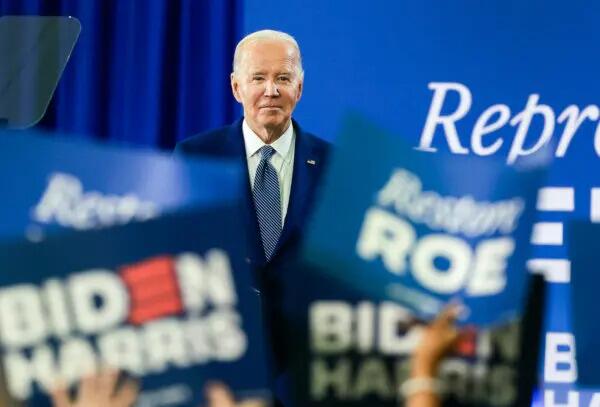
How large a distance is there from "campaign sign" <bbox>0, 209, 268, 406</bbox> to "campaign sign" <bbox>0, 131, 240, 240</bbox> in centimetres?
1

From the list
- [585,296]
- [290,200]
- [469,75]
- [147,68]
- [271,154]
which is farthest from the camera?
[147,68]

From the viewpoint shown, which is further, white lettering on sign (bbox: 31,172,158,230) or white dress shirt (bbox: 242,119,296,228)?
white dress shirt (bbox: 242,119,296,228)

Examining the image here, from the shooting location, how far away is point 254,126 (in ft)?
5.31

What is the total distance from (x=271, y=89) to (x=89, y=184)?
959mm

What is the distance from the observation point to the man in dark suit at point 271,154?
113cm

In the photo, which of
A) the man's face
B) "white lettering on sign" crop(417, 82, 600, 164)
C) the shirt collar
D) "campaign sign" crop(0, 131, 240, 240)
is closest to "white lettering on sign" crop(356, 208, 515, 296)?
"campaign sign" crop(0, 131, 240, 240)

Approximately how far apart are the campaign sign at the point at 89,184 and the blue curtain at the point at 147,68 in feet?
9.34

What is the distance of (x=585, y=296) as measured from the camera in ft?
2.60

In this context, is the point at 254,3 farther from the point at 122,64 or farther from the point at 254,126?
the point at 254,126

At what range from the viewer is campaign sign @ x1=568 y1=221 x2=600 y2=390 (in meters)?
0.79

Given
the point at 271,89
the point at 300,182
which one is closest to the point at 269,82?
the point at 271,89

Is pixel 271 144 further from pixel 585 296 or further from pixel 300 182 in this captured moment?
pixel 585 296

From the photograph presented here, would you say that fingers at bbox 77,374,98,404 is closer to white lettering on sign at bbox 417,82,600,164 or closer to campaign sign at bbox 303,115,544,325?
campaign sign at bbox 303,115,544,325

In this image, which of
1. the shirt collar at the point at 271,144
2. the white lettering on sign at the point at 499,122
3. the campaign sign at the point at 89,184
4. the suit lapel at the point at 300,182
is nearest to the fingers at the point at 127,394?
the campaign sign at the point at 89,184
